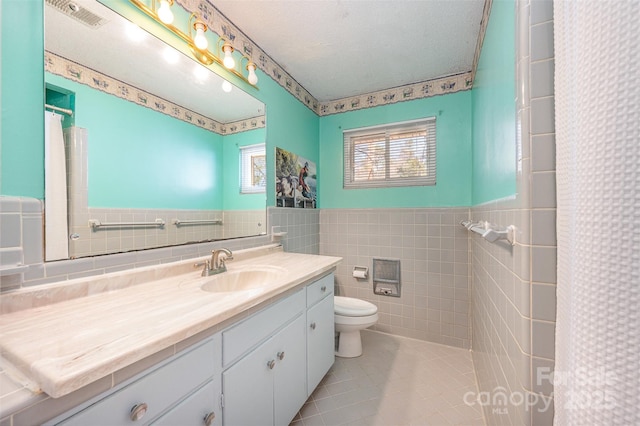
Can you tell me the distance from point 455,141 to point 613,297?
6.95 feet

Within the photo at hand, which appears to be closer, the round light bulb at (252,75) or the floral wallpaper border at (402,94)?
the round light bulb at (252,75)

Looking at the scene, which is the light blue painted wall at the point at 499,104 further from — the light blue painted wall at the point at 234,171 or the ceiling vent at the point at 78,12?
the ceiling vent at the point at 78,12

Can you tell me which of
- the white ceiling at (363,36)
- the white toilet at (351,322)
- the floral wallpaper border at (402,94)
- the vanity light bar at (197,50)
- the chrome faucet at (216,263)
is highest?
the white ceiling at (363,36)

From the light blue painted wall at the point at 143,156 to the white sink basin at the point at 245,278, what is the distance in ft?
1.55

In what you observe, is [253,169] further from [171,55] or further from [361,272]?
[361,272]

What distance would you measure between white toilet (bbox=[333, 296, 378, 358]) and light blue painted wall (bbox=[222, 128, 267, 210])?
43.5 inches

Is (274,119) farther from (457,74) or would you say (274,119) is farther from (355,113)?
(457,74)

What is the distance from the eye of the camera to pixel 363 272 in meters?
2.47

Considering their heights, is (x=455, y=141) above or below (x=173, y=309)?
above

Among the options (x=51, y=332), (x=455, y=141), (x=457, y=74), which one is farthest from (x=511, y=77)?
(x=51, y=332)

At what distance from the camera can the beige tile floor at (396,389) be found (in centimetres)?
142

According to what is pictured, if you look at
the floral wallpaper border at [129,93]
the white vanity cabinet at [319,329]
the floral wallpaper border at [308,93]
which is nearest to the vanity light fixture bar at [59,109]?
the floral wallpaper border at [129,93]

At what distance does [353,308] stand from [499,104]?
5.50ft

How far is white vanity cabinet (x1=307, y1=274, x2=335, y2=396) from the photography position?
4.73ft
